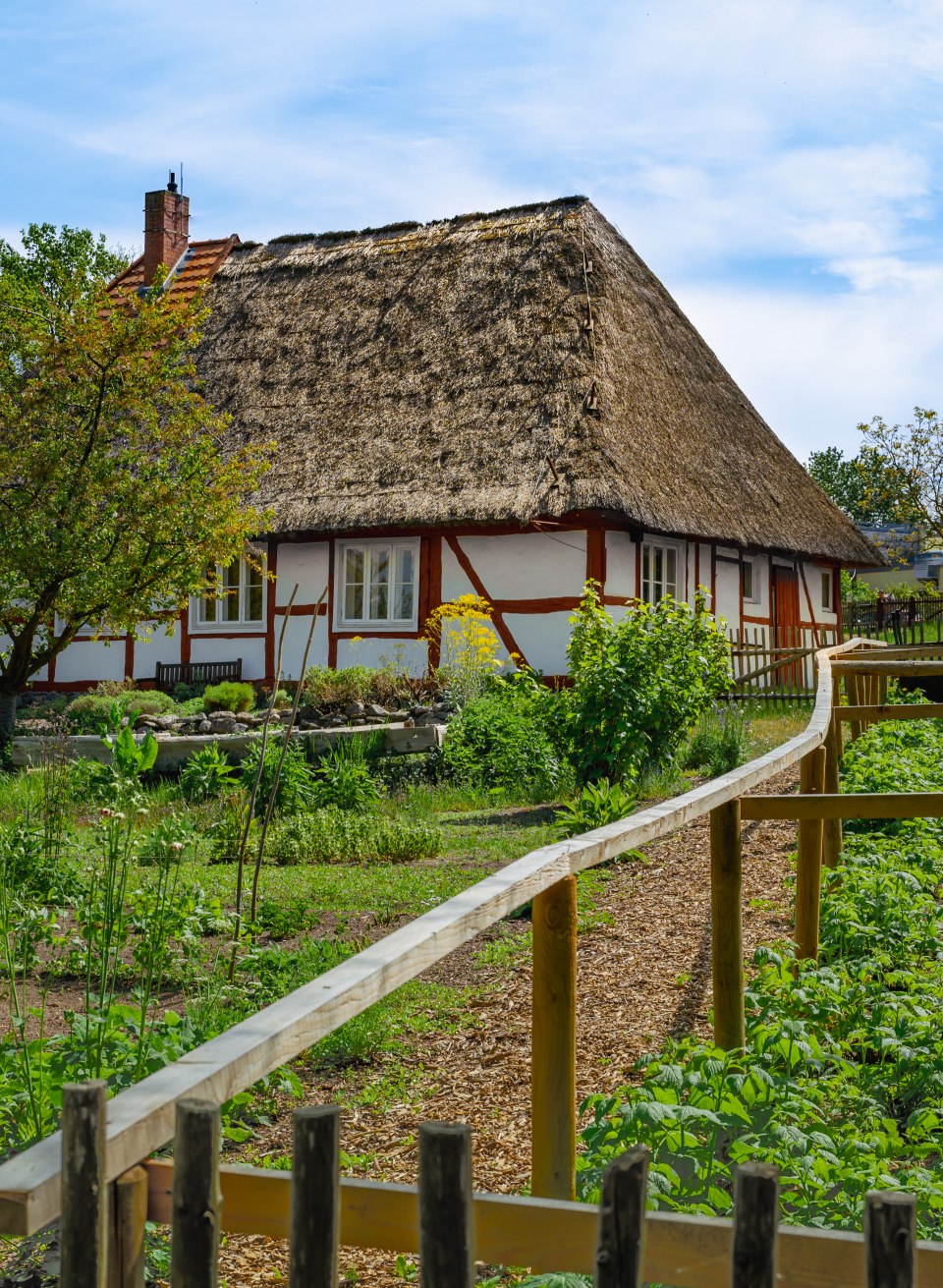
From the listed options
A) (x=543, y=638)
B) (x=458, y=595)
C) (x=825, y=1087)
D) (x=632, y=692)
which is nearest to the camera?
(x=825, y=1087)

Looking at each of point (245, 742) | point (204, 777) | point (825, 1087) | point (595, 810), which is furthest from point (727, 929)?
point (245, 742)

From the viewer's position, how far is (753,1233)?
137cm

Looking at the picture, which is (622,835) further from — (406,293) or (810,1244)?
(406,293)

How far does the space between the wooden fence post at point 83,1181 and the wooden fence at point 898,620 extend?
28.3 m

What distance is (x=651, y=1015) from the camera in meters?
4.70

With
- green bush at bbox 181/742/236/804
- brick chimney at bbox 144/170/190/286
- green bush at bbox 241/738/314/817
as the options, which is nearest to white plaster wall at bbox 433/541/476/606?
green bush at bbox 181/742/236/804

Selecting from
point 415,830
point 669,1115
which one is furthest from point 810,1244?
point 415,830

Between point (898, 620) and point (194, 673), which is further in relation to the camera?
point (898, 620)

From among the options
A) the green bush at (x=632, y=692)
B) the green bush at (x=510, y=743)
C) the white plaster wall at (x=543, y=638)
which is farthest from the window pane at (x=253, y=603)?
the green bush at (x=632, y=692)

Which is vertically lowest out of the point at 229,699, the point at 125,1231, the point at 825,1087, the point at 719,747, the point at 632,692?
the point at 825,1087

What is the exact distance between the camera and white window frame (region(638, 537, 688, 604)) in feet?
53.0

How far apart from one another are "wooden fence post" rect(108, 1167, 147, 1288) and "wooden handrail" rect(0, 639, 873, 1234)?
0.12ft

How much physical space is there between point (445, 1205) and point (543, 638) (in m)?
14.0

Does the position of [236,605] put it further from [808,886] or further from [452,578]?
[808,886]
